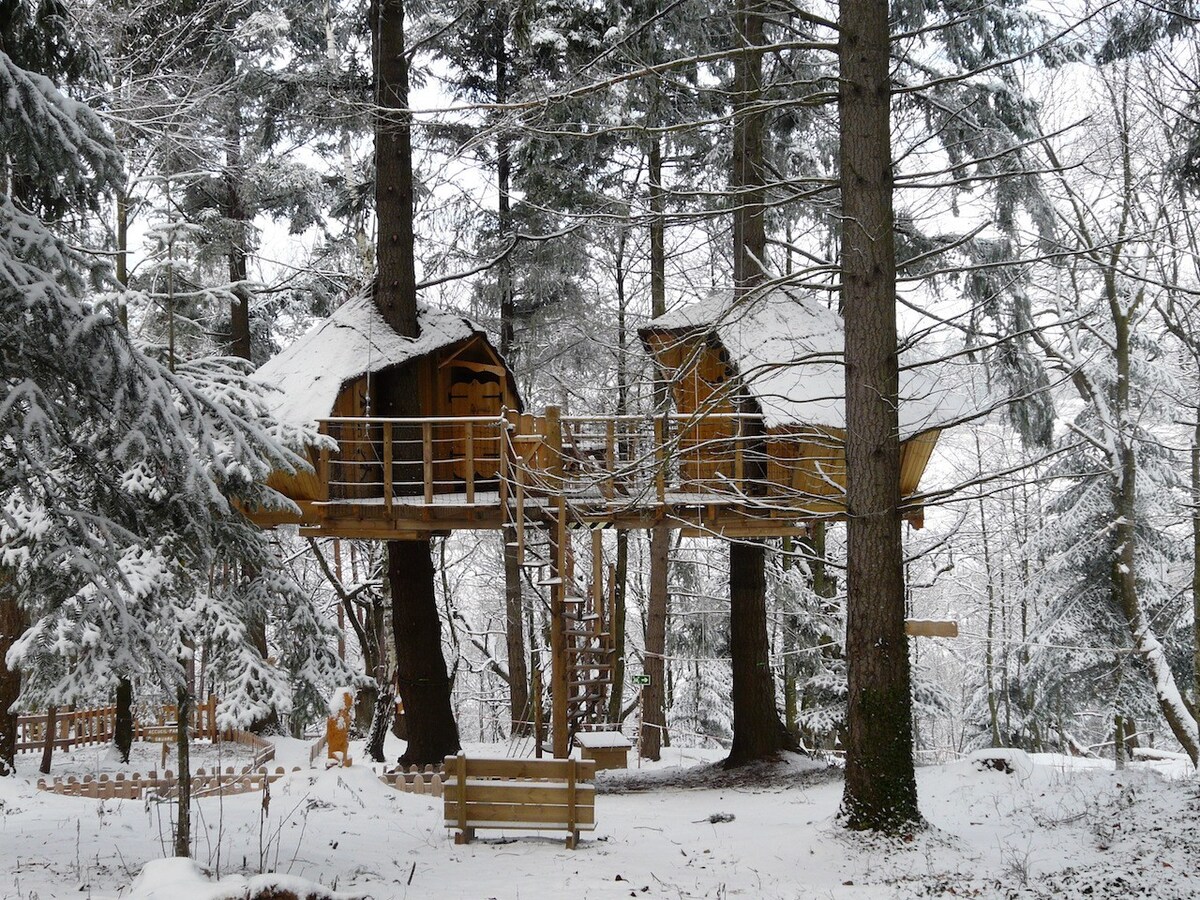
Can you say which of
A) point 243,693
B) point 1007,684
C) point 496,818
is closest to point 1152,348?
point 1007,684

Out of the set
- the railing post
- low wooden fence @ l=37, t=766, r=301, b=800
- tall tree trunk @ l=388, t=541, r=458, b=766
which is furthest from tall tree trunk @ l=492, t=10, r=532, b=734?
low wooden fence @ l=37, t=766, r=301, b=800

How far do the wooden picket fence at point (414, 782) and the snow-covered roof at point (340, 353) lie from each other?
433 cm

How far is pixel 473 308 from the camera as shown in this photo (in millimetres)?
17562

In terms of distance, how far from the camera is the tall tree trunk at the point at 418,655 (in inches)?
499

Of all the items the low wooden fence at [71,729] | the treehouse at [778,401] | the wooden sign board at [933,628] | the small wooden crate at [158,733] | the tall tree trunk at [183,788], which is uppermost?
the treehouse at [778,401]

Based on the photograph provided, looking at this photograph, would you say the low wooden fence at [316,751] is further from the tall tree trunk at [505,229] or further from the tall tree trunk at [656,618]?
the tall tree trunk at [656,618]

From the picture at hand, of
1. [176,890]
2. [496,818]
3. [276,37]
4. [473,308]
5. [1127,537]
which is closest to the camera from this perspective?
[176,890]

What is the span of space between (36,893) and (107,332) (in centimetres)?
359

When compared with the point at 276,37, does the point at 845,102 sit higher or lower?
lower

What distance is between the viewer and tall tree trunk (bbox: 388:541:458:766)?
41.6ft

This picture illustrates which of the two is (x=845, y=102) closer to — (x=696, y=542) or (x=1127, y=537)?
(x=1127, y=537)

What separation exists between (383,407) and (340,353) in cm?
136

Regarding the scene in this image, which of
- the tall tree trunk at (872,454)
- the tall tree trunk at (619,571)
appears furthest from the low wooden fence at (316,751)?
the tall tree trunk at (872,454)

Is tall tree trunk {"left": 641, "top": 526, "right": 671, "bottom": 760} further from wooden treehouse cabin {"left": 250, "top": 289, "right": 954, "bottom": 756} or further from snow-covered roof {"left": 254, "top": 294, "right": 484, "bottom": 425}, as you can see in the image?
snow-covered roof {"left": 254, "top": 294, "right": 484, "bottom": 425}
